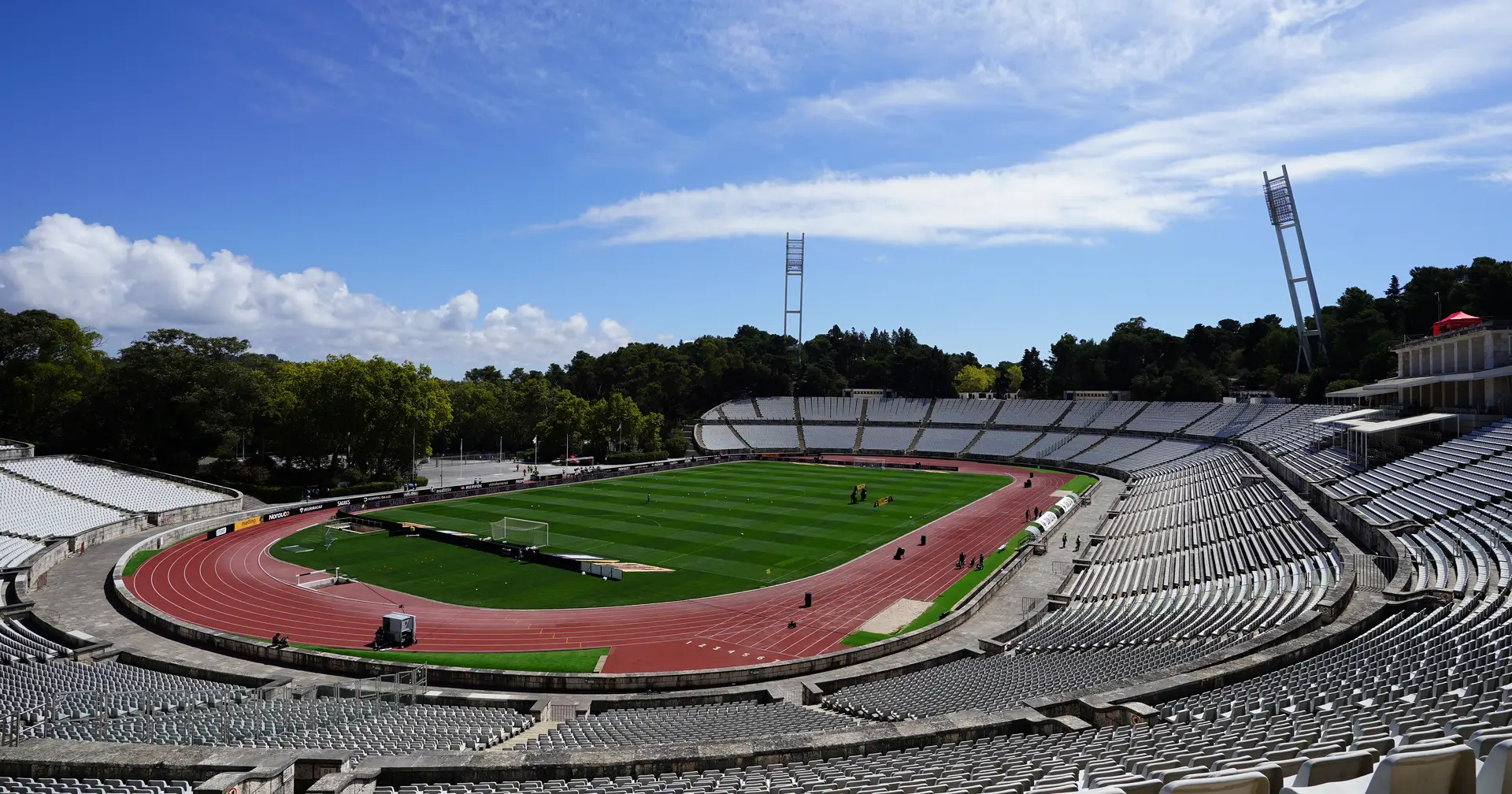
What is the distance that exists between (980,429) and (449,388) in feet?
227

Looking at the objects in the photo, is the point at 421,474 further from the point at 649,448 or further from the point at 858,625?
the point at 858,625

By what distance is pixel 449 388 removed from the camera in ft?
350

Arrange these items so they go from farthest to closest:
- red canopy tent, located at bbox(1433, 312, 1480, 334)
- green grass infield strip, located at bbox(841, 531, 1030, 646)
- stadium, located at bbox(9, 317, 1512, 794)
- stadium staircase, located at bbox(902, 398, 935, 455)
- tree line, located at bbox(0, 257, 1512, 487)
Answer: stadium staircase, located at bbox(902, 398, 935, 455)
tree line, located at bbox(0, 257, 1512, 487)
red canopy tent, located at bbox(1433, 312, 1480, 334)
green grass infield strip, located at bbox(841, 531, 1030, 646)
stadium, located at bbox(9, 317, 1512, 794)

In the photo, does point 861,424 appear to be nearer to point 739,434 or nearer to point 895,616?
point 739,434

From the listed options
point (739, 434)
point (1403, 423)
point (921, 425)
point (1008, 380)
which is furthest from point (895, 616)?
point (1008, 380)

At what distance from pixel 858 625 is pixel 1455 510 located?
18.6 metres

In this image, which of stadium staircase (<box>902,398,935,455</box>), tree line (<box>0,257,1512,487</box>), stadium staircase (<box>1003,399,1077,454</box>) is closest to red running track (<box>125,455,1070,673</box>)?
tree line (<box>0,257,1512,487</box>)

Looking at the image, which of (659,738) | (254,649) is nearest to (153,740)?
(659,738)

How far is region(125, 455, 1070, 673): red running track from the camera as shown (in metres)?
26.0

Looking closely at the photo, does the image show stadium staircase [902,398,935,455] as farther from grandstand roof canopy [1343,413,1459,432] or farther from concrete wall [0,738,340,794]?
concrete wall [0,738,340,794]

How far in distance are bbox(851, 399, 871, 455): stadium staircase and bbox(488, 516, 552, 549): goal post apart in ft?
171

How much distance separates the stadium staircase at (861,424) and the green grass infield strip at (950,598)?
49834mm

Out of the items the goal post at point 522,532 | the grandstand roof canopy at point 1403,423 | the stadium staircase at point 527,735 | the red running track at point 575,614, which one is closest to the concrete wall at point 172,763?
the stadium staircase at point 527,735

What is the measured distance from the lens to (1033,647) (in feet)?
75.0
